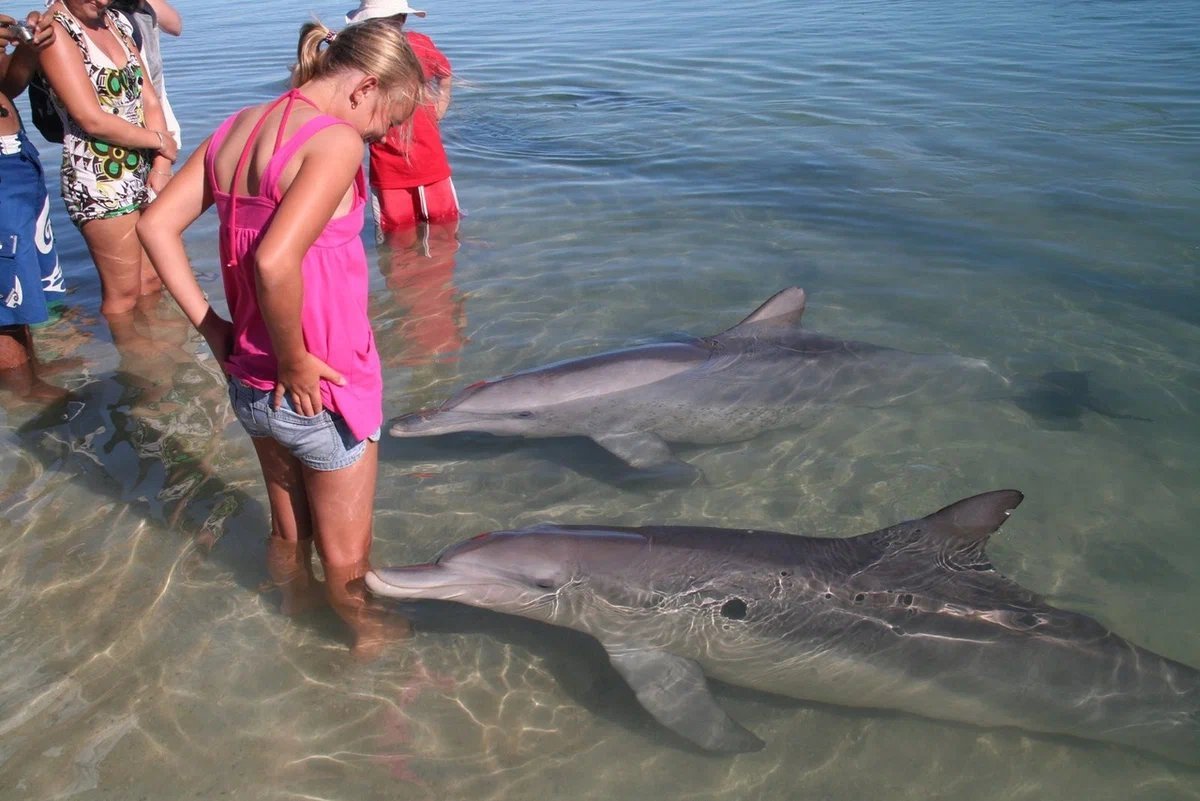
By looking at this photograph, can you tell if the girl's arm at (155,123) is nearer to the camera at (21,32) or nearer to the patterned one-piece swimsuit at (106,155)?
the patterned one-piece swimsuit at (106,155)

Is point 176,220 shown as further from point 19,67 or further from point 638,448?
point 19,67

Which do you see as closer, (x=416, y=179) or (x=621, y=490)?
(x=621, y=490)

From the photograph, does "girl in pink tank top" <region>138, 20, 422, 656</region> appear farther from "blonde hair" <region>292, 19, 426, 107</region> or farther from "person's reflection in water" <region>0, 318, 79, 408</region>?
"person's reflection in water" <region>0, 318, 79, 408</region>

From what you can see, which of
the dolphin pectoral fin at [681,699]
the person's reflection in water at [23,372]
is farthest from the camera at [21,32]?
the dolphin pectoral fin at [681,699]

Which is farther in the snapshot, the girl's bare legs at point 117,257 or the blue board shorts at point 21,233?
the girl's bare legs at point 117,257

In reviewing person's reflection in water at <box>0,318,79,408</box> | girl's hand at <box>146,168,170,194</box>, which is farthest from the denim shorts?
girl's hand at <box>146,168,170,194</box>

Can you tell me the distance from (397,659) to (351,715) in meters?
0.39

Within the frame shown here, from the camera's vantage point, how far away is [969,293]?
9.02 m

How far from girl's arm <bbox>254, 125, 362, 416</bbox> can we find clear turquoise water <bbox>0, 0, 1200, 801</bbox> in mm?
2145

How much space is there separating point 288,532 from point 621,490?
2222 mm

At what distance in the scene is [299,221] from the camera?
325cm

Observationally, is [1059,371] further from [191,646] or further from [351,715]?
[191,646]

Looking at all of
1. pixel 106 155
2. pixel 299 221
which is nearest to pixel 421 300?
pixel 106 155

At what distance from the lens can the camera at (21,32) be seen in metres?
5.77
